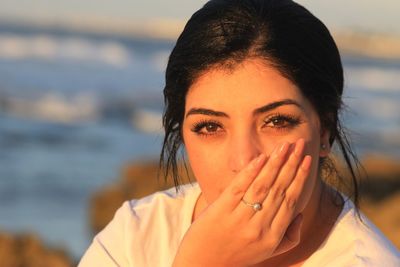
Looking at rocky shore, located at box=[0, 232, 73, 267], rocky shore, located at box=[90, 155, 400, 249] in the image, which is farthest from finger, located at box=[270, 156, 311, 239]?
rocky shore, located at box=[90, 155, 400, 249]

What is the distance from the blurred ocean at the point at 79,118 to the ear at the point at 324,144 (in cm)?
72

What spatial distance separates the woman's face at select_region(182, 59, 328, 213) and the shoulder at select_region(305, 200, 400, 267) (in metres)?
0.22

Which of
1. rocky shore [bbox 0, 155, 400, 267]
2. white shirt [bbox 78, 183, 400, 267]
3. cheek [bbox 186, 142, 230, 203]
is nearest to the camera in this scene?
cheek [bbox 186, 142, 230, 203]

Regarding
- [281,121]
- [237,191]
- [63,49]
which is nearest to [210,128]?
[281,121]

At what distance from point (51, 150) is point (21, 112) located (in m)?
6.41

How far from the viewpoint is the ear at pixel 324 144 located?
3252 mm

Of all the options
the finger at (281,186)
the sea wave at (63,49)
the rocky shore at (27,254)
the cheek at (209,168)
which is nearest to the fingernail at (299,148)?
the finger at (281,186)

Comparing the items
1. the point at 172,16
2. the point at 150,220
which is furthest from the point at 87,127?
the point at 172,16

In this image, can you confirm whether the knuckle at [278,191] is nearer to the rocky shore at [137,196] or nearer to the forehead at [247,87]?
the forehead at [247,87]

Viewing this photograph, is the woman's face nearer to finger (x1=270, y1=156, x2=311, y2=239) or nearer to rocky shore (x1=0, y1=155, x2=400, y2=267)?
finger (x1=270, y1=156, x2=311, y2=239)

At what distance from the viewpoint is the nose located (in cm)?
292

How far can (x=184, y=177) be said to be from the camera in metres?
9.46

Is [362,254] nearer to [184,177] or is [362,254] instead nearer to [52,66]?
[184,177]

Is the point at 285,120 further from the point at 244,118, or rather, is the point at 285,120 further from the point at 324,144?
the point at 324,144
